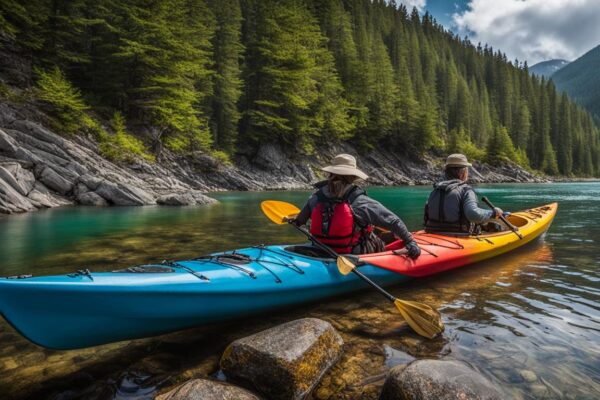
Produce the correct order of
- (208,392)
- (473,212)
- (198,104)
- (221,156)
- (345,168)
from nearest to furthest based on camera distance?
(208,392) → (345,168) → (473,212) → (221,156) → (198,104)

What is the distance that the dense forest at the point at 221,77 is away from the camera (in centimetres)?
2064

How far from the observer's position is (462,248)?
5816 mm

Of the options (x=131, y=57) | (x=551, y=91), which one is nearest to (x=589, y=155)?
(x=551, y=91)

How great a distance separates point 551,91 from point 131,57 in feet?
294

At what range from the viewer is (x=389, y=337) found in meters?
3.64

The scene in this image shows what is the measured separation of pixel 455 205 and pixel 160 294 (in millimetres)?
5001

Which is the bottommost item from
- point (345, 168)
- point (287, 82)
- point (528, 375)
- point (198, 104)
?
point (528, 375)

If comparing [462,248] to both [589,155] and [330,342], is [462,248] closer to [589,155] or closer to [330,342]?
[330,342]

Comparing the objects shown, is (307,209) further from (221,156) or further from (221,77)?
(221,77)

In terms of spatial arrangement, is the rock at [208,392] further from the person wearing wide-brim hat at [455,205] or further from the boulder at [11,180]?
the boulder at [11,180]

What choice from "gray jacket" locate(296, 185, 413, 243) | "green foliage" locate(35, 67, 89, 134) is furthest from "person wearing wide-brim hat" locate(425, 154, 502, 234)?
"green foliage" locate(35, 67, 89, 134)

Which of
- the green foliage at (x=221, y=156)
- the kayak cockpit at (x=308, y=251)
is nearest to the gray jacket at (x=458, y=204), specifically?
the kayak cockpit at (x=308, y=251)

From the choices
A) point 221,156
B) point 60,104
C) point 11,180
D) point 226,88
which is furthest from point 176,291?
point 226,88

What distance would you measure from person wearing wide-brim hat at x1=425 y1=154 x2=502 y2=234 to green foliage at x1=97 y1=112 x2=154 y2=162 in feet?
55.8
